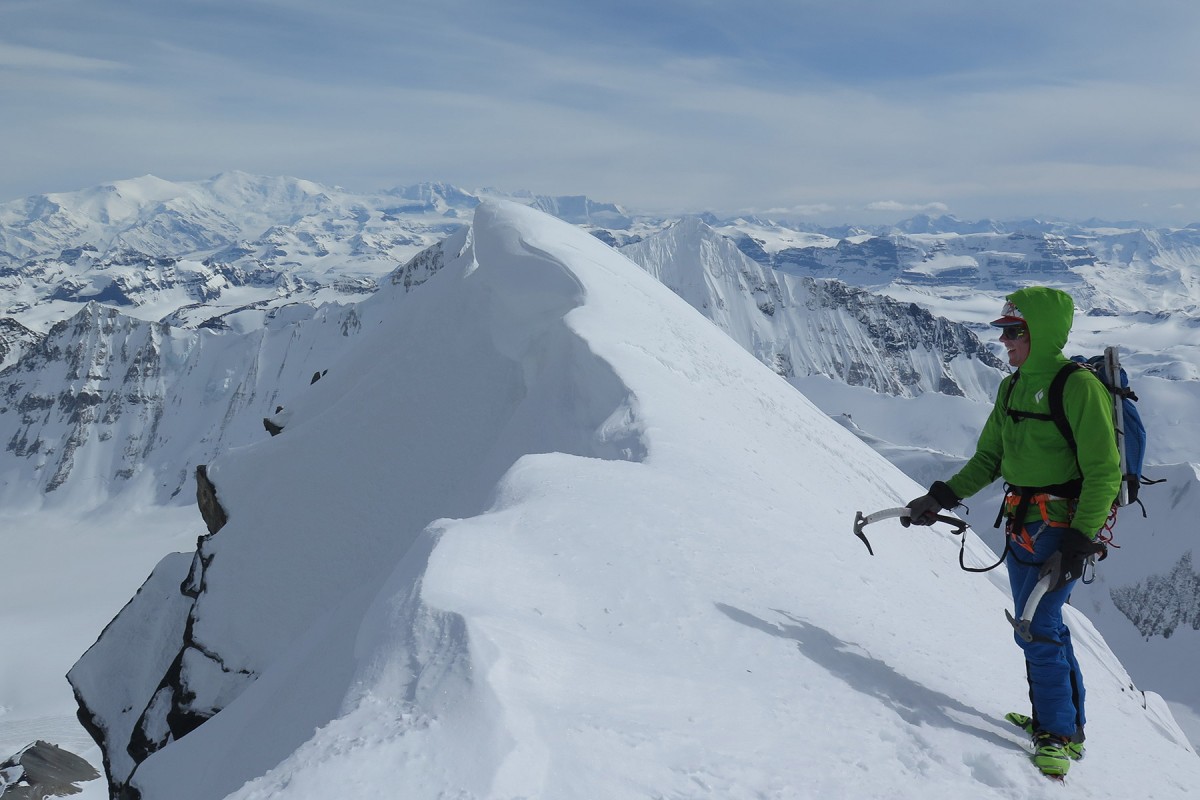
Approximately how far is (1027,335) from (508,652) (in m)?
5.52

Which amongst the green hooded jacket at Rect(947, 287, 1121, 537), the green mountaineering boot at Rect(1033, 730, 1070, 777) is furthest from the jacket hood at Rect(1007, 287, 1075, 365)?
the green mountaineering boot at Rect(1033, 730, 1070, 777)

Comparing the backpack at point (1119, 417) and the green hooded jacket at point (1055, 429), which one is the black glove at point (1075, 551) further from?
the backpack at point (1119, 417)

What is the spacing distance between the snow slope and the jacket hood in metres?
3.45

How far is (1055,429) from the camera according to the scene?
6.47 meters

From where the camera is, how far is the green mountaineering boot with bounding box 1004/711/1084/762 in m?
6.36

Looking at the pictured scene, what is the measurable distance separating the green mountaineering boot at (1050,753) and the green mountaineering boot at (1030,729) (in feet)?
0.26

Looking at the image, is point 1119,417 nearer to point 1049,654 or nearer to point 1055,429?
point 1055,429

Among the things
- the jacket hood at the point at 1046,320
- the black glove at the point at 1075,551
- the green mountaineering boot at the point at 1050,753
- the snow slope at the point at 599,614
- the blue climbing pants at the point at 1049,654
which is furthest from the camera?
the jacket hood at the point at 1046,320

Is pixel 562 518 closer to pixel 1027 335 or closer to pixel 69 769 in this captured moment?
pixel 1027 335

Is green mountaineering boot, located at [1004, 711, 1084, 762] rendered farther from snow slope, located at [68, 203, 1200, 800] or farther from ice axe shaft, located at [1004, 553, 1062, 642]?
ice axe shaft, located at [1004, 553, 1062, 642]

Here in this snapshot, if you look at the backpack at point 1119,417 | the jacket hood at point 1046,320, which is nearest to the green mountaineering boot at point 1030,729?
the backpack at point 1119,417

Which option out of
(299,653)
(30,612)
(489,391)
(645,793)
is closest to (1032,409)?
(645,793)

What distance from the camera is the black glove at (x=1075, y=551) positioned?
20.1 ft

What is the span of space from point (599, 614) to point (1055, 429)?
176 inches
